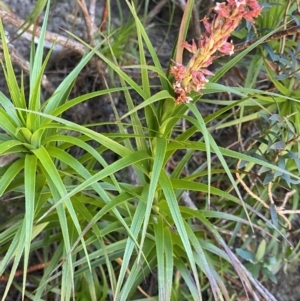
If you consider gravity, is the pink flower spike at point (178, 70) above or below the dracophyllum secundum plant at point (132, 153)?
above

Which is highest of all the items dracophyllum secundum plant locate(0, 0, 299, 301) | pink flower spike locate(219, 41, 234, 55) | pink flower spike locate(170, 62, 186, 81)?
pink flower spike locate(219, 41, 234, 55)

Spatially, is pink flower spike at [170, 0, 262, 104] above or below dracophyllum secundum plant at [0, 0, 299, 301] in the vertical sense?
above

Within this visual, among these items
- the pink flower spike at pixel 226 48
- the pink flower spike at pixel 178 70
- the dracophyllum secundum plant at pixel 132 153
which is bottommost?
the dracophyllum secundum plant at pixel 132 153

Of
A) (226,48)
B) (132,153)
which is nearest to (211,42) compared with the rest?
(226,48)

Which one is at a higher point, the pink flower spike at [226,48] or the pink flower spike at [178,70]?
the pink flower spike at [226,48]

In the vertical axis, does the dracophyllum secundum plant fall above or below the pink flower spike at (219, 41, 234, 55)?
below

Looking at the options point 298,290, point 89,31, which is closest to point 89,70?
point 89,31

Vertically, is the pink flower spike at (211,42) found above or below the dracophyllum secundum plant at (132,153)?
above

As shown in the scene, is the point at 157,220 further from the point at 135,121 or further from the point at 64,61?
the point at 64,61

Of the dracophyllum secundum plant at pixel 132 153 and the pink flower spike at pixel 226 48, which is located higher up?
the pink flower spike at pixel 226 48

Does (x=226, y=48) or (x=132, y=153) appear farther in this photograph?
(x=132, y=153)

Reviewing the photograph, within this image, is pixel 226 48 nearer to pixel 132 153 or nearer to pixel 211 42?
pixel 211 42
